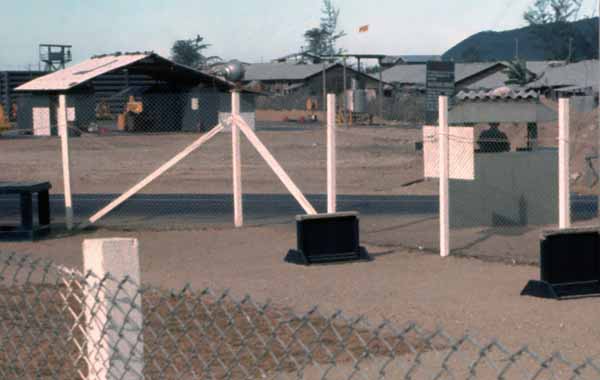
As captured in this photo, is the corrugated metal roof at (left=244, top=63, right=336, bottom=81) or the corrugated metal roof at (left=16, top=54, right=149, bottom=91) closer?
the corrugated metal roof at (left=16, top=54, right=149, bottom=91)

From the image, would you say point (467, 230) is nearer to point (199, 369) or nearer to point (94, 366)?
point (199, 369)

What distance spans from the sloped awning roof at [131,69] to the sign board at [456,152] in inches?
533

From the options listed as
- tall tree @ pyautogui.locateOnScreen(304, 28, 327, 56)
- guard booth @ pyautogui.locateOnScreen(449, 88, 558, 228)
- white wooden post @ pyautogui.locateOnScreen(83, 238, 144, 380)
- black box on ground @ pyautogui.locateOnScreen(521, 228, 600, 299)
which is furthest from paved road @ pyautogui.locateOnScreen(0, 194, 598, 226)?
tall tree @ pyautogui.locateOnScreen(304, 28, 327, 56)

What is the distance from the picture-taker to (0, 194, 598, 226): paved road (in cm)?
1786

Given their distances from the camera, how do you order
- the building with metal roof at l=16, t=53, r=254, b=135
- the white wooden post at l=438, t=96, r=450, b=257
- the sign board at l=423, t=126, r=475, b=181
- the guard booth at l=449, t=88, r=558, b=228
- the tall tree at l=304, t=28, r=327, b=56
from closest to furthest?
the white wooden post at l=438, t=96, r=450, b=257, the sign board at l=423, t=126, r=475, b=181, the guard booth at l=449, t=88, r=558, b=228, the building with metal roof at l=16, t=53, r=254, b=135, the tall tree at l=304, t=28, r=327, b=56

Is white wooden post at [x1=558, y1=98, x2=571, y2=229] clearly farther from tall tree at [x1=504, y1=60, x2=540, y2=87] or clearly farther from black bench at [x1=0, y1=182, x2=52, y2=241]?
tall tree at [x1=504, y1=60, x2=540, y2=87]

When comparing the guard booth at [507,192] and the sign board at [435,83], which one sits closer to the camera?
the guard booth at [507,192]

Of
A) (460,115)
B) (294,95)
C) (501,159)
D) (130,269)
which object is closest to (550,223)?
(501,159)

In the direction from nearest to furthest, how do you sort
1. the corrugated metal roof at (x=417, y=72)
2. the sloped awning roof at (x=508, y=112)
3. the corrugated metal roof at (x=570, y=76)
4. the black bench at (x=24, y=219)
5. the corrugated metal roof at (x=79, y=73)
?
the black bench at (x=24, y=219)
the sloped awning roof at (x=508, y=112)
the corrugated metal roof at (x=79, y=73)
the corrugated metal roof at (x=570, y=76)
the corrugated metal roof at (x=417, y=72)

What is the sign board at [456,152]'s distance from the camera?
13312mm

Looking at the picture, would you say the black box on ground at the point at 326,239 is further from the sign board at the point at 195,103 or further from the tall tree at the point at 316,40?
the tall tree at the point at 316,40

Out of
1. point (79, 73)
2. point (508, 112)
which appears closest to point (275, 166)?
point (508, 112)

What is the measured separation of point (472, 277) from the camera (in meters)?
11.9

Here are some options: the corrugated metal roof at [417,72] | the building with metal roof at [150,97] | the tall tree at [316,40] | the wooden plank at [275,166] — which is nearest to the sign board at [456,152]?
the wooden plank at [275,166]
